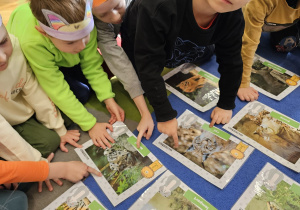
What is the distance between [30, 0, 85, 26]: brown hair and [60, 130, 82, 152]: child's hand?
0.46 m

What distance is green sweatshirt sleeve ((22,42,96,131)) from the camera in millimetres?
860

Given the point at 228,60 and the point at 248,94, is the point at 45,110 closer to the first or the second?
the point at 228,60

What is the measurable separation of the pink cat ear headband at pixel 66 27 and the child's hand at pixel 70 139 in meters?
0.42

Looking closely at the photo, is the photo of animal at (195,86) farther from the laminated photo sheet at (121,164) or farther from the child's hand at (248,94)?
the laminated photo sheet at (121,164)

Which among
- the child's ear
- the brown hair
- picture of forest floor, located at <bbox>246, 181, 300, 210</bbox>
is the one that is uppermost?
the brown hair

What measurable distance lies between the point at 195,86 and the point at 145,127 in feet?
1.22

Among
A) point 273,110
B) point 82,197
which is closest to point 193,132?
point 273,110

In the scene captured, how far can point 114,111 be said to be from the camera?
3.57 ft

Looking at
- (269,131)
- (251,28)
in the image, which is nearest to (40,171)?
(269,131)

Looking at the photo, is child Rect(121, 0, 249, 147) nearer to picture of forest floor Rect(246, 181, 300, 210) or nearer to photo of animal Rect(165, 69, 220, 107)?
photo of animal Rect(165, 69, 220, 107)

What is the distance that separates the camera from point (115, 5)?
2.99ft

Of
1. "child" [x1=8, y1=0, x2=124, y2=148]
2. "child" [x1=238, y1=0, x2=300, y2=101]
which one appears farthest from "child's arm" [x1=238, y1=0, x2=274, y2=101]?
"child" [x1=8, y1=0, x2=124, y2=148]

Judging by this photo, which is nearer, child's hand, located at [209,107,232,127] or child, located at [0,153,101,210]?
child, located at [0,153,101,210]

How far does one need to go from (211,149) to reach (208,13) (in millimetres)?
516
